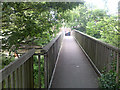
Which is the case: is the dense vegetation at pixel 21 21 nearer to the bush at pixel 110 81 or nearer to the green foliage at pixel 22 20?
the green foliage at pixel 22 20

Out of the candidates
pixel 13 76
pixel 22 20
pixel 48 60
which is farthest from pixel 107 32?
pixel 13 76

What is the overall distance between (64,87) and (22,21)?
318 centimetres

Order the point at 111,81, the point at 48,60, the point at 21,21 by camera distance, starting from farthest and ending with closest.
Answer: the point at 21,21
the point at 48,60
the point at 111,81

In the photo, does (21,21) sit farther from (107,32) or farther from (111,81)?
(107,32)

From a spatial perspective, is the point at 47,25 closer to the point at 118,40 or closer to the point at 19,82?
the point at 118,40

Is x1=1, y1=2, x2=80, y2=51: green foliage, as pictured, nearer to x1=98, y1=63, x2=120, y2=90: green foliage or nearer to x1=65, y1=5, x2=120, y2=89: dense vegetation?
x1=65, y1=5, x2=120, y2=89: dense vegetation

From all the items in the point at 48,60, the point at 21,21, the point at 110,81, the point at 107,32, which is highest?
the point at 21,21

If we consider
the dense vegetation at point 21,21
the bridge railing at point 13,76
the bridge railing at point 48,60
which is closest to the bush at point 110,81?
the bridge railing at point 48,60

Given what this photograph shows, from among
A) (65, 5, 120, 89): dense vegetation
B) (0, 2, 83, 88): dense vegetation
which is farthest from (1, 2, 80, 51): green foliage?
(65, 5, 120, 89): dense vegetation

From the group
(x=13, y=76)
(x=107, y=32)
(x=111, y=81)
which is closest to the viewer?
(x=13, y=76)

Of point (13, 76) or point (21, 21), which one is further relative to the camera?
point (21, 21)

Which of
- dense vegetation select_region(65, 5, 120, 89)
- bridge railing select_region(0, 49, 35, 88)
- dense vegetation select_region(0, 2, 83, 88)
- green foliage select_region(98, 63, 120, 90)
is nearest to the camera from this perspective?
bridge railing select_region(0, 49, 35, 88)

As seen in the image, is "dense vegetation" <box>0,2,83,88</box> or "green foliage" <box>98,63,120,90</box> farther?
"dense vegetation" <box>0,2,83,88</box>

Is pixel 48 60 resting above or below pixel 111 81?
above
